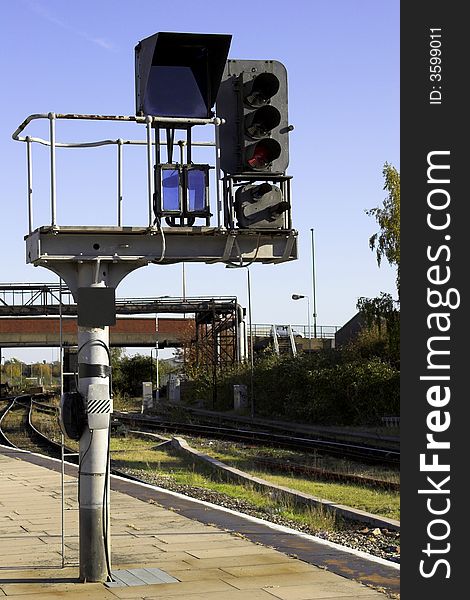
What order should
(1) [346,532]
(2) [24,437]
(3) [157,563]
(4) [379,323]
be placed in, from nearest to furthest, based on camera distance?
(3) [157,563]
(1) [346,532]
(2) [24,437]
(4) [379,323]

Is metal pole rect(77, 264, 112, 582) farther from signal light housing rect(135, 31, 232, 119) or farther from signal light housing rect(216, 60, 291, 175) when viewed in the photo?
signal light housing rect(216, 60, 291, 175)

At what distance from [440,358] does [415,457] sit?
0.65 metres

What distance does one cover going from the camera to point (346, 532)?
498 inches

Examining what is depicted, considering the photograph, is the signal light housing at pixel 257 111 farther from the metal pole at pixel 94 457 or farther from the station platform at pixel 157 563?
the station platform at pixel 157 563

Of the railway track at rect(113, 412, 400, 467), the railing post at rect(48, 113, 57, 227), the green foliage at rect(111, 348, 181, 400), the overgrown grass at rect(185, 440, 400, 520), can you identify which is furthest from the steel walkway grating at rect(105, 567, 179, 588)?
the green foliage at rect(111, 348, 181, 400)

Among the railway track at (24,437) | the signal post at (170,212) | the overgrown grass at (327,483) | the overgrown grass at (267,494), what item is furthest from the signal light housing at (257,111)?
the railway track at (24,437)

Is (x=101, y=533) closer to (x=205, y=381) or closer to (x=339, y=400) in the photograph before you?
(x=339, y=400)

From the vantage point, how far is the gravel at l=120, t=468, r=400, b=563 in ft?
37.7

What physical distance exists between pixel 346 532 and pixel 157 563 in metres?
3.36

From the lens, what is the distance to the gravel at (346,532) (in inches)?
452

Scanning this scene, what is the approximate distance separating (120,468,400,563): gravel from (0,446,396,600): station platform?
3.08 ft

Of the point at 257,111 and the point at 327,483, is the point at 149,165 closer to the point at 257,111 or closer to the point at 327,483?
the point at 257,111

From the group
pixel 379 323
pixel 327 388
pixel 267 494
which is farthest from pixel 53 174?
pixel 379 323

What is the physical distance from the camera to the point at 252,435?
30312 mm
